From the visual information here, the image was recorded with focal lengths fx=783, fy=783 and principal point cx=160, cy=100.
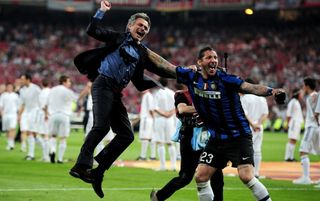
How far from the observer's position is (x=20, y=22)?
2432 inches

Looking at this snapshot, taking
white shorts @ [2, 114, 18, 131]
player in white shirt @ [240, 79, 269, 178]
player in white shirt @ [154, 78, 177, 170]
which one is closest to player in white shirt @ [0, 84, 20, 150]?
white shorts @ [2, 114, 18, 131]

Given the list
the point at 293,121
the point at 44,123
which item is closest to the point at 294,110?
the point at 293,121

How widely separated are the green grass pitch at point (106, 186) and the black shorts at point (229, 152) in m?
3.59

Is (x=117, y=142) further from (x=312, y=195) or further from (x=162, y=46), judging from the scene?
(x=162, y=46)

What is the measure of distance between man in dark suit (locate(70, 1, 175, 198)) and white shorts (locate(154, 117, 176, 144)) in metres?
10.6

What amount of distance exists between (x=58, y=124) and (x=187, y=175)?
37.1 ft

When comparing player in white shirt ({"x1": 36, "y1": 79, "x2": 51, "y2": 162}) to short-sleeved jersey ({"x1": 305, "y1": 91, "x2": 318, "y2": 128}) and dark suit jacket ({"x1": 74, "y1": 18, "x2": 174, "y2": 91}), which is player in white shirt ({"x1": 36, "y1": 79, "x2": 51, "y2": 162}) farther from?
dark suit jacket ({"x1": 74, "y1": 18, "x2": 174, "y2": 91})

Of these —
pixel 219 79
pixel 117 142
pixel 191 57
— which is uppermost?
pixel 191 57

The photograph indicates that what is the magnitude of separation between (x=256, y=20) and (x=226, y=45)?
347 cm

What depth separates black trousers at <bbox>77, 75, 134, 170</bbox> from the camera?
11.7 metres

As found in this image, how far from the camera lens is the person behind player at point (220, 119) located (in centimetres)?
1110

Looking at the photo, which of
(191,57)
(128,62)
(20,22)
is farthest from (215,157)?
(20,22)

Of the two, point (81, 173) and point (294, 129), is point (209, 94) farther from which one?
point (294, 129)

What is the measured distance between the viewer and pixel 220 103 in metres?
11.2
